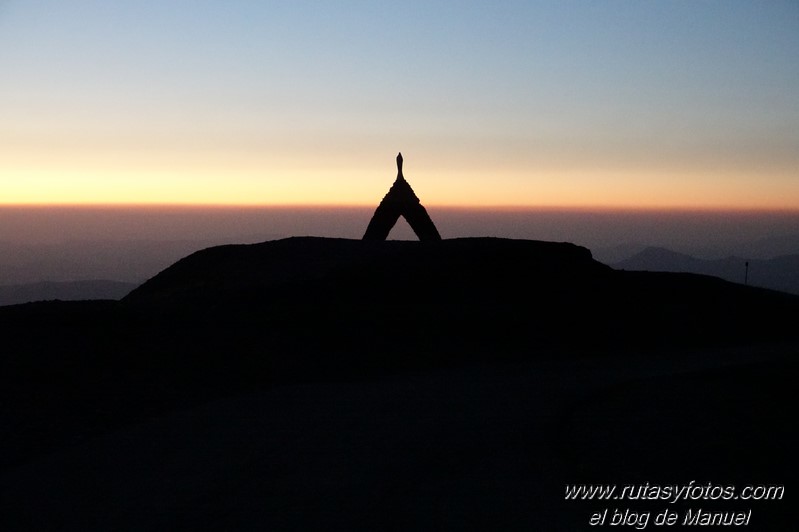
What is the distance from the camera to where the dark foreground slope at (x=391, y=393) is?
Answer: 28.6ft

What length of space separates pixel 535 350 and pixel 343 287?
4421mm

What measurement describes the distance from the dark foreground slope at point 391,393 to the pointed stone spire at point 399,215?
3.17 metres

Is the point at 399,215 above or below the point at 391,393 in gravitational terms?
above

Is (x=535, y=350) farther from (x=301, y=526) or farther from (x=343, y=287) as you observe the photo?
(x=301, y=526)

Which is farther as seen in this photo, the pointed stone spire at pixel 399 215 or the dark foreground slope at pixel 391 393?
the pointed stone spire at pixel 399 215

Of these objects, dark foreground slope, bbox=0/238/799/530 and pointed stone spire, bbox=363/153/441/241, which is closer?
dark foreground slope, bbox=0/238/799/530

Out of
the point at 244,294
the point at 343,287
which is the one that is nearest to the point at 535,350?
the point at 343,287

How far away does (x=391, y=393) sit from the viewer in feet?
43.4

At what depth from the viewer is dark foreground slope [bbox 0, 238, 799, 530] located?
8.71m

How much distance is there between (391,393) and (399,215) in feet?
43.5

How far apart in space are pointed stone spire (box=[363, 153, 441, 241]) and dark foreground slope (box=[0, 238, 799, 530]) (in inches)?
125

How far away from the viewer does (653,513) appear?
8.02 m

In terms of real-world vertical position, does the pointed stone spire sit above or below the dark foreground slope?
above

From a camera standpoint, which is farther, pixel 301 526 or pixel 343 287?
pixel 343 287
